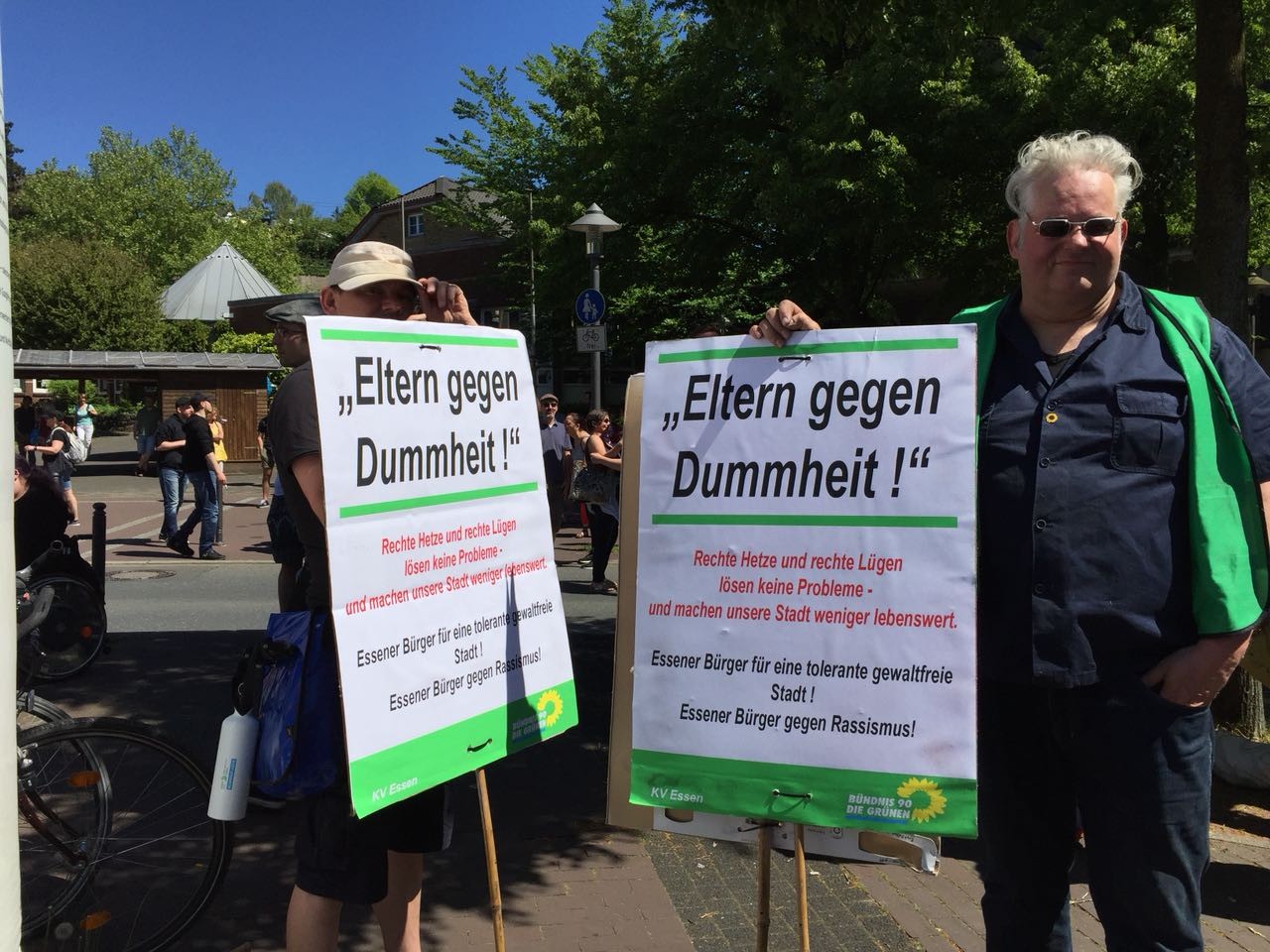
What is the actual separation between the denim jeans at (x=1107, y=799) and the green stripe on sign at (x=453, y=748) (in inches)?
41.4

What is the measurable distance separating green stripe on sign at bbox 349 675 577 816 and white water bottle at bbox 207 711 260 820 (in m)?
0.36

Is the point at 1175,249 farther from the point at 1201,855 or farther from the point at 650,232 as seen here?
the point at 1201,855

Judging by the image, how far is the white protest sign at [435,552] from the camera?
222 cm

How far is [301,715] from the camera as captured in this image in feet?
7.76

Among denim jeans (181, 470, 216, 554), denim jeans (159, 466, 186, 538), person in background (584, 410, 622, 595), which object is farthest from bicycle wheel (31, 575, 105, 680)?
denim jeans (159, 466, 186, 538)

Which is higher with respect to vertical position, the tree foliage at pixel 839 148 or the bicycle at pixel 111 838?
the tree foliage at pixel 839 148

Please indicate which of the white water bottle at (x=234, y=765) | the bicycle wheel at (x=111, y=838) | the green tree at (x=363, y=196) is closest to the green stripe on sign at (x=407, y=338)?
the white water bottle at (x=234, y=765)

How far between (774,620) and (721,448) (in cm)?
38

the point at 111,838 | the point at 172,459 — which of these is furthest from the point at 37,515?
the point at 172,459

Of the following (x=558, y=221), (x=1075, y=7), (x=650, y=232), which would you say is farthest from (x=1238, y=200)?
(x=558, y=221)

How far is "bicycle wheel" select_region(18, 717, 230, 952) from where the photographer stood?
3104 mm

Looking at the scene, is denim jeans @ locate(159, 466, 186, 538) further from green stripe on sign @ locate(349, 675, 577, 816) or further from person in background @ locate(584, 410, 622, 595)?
green stripe on sign @ locate(349, 675, 577, 816)

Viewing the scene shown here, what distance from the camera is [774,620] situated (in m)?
2.23

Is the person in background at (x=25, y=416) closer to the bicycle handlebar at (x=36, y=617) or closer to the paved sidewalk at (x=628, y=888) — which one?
the bicycle handlebar at (x=36, y=617)
